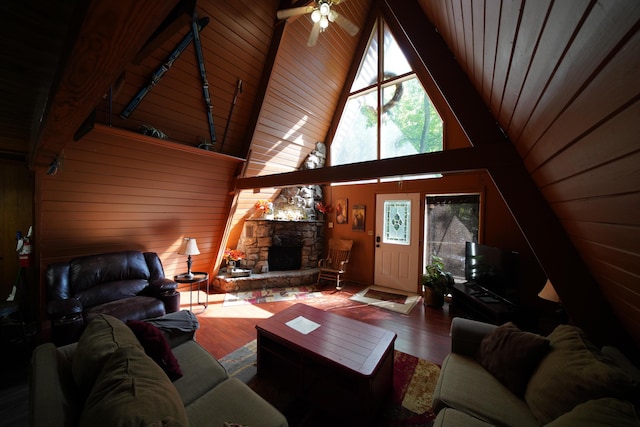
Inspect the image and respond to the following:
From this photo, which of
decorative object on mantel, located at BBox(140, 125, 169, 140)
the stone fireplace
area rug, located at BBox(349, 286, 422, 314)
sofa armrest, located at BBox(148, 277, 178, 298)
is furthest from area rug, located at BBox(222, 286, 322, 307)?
decorative object on mantel, located at BBox(140, 125, 169, 140)

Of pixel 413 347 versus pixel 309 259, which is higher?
pixel 309 259

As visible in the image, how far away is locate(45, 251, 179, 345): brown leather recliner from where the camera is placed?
7.25 feet

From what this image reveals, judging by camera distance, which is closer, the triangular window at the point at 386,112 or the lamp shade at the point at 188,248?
the lamp shade at the point at 188,248

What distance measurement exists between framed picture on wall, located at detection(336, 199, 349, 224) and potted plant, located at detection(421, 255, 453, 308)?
201 cm

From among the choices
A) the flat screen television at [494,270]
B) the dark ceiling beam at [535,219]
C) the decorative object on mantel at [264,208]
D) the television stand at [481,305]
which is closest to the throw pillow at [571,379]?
the dark ceiling beam at [535,219]

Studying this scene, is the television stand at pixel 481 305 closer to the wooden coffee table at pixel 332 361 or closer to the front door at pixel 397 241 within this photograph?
the front door at pixel 397 241

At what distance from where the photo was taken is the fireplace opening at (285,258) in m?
5.04

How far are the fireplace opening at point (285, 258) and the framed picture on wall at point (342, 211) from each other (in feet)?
3.62

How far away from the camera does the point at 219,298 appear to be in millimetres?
4016

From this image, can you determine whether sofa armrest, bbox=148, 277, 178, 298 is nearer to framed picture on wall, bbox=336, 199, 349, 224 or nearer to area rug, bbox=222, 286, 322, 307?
area rug, bbox=222, 286, 322, 307

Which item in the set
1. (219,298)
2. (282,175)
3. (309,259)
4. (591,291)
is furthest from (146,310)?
(591,291)

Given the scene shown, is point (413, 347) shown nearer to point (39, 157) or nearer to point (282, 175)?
point (282, 175)

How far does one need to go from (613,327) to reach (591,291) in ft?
0.85

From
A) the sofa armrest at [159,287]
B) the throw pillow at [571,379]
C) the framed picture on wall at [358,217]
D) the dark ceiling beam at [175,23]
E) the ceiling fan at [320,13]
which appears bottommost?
the sofa armrest at [159,287]
